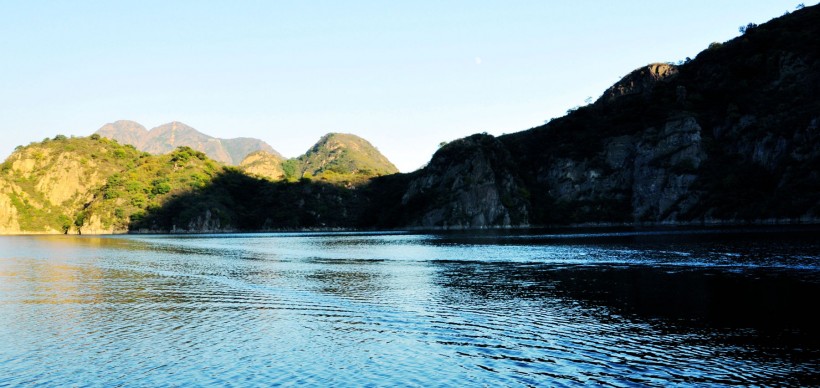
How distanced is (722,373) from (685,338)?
21.8 feet

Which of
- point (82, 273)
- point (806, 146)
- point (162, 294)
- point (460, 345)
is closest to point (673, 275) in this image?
point (460, 345)

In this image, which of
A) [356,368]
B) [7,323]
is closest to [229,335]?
[356,368]

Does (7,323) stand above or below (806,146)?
below

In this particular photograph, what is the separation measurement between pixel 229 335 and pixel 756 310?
→ 33.0 metres

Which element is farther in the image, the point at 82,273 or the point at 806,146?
the point at 806,146

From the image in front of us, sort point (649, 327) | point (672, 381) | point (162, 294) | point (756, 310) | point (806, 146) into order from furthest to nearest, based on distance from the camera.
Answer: point (806, 146)
point (162, 294)
point (756, 310)
point (649, 327)
point (672, 381)

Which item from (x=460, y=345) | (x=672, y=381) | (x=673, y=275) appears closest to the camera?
(x=672, y=381)

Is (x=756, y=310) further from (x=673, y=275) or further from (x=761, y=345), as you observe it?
(x=673, y=275)

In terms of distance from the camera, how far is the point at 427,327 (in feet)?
112

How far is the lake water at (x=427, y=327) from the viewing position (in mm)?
23953

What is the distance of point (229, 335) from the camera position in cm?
3272

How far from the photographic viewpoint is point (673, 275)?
2208 inches

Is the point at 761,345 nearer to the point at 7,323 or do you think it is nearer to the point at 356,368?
the point at 356,368

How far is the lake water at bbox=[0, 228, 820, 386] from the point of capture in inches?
943
